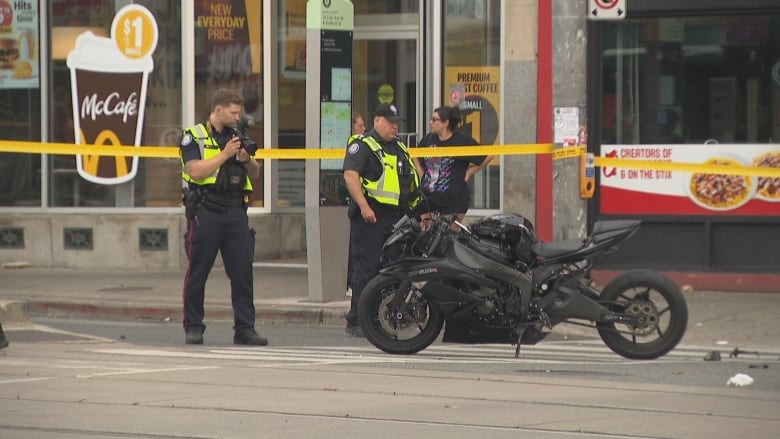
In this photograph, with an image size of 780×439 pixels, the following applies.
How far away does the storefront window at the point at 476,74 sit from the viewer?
16.0m

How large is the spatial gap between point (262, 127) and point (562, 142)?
18.7 feet

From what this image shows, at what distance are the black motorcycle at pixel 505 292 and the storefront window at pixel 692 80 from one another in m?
4.81

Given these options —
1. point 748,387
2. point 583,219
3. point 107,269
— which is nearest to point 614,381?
point 748,387

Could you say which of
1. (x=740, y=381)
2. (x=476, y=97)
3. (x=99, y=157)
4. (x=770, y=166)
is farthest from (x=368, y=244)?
(x=99, y=157)

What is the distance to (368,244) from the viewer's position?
11664mm

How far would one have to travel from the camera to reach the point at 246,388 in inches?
346

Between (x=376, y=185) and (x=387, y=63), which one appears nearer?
(x=376, y=185)

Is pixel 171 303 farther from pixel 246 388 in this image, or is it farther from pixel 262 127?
pixel 246 388

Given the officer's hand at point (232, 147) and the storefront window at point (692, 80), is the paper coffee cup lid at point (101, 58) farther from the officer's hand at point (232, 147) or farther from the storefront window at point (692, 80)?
the officer's hand at point (232, 147)

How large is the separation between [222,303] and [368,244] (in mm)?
2899

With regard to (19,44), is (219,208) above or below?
below

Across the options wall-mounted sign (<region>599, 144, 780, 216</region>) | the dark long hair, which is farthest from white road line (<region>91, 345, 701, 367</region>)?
wall-mounted sign (<region>599, 144, 780, 216</region>)

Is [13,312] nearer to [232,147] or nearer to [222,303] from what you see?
[222,303]

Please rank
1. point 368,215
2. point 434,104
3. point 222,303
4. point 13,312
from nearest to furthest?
point 368,215
point 13,312
point 222,303
point 434,104
